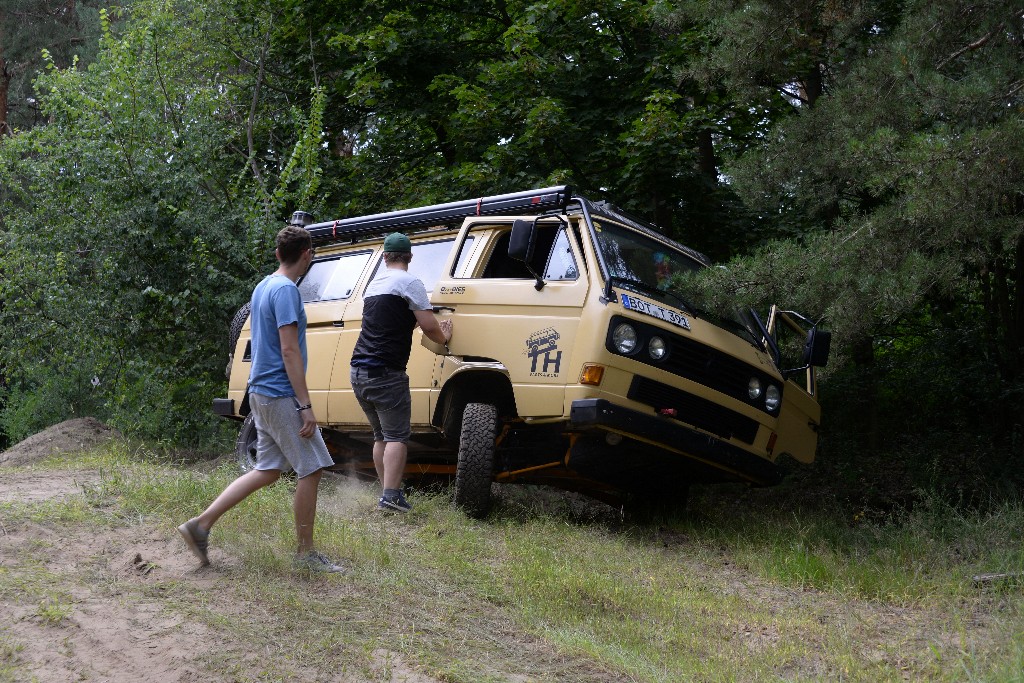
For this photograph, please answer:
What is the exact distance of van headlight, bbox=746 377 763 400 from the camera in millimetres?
7523

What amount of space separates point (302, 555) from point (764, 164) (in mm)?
5572

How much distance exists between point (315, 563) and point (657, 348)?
108 inches

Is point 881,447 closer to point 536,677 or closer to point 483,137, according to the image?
point 483,137

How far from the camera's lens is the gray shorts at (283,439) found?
5.42 metres

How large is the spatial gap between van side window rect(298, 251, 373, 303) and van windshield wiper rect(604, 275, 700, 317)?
8.68ft

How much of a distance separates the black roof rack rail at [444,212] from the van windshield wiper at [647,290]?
71cm

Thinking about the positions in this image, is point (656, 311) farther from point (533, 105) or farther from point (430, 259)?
point (533, 105)

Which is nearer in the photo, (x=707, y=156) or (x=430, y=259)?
(x=430, y=259)

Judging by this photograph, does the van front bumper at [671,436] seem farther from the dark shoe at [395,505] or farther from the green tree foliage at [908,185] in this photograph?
the dark shoe at [395,505]

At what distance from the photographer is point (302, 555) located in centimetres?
554

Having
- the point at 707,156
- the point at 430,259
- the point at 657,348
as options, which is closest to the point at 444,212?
the point at 430,259

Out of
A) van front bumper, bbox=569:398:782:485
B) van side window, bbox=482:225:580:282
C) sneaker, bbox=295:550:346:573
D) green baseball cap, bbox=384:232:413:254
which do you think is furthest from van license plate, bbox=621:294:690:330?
sneaker, bbox=295:550:346:573

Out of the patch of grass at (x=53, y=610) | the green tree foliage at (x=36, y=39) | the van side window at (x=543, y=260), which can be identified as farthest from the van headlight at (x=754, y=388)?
the green tree foliage at (x=36, y=39)

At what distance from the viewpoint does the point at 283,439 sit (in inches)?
213
